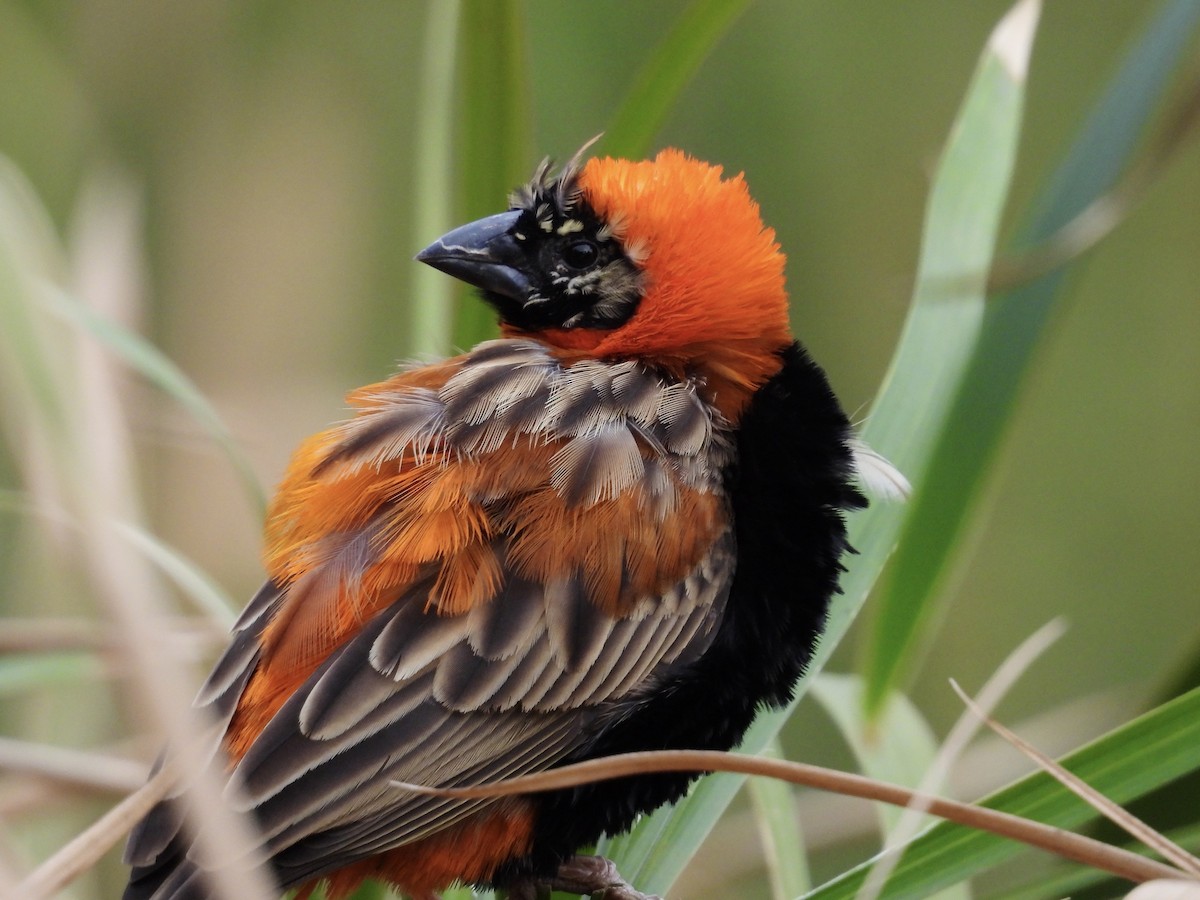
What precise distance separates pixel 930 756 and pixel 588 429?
26.5 inches

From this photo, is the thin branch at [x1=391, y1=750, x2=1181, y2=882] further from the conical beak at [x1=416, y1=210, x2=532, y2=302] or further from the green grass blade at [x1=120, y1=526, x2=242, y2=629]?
the conical beak at [x1=416, y1=210, x2=532, y2=302]

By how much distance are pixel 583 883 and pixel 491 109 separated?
3.70 feet

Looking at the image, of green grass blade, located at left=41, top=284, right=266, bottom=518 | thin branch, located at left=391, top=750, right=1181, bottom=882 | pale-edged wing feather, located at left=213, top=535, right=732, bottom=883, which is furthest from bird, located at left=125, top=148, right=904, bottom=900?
thin branch, located at left=391, top=750, right=1181, bottom=882

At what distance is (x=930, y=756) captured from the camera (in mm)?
1860

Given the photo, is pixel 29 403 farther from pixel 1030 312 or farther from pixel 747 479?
pixel 1030 312

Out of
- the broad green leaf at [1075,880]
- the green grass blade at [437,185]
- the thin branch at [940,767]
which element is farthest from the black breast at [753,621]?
the green grass blade at [437,185]

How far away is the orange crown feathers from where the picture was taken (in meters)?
1.97

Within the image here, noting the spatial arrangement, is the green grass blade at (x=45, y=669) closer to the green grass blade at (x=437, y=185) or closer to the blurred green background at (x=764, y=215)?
the green grass blade at (x=437, y=185)

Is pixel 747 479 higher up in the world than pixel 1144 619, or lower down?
higher up

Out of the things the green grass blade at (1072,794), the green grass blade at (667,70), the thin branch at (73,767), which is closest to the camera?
the green grass blade at (1072,794)

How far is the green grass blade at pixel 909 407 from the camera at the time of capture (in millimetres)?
1762

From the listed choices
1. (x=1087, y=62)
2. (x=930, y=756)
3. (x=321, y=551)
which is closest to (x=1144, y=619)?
(x=1087, y=62)

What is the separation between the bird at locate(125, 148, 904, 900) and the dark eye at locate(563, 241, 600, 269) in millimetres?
83

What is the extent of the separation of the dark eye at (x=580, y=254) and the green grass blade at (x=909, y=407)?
0.50m
